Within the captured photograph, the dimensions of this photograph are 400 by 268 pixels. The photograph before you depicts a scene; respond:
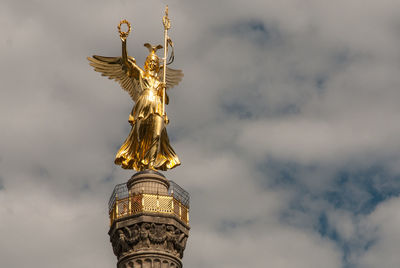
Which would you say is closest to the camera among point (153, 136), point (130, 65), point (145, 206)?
point (145, 206)

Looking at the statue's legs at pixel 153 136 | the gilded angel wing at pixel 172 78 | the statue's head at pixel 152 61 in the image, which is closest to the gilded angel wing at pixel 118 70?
the statue's head at pixel 152 61

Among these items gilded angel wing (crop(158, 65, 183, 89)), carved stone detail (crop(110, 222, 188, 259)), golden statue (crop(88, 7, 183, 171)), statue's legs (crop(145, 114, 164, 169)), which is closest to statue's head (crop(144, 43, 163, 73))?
golden statue (crop(88, 7, 183, 171))

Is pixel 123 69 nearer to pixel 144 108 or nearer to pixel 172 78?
pixel 144 108

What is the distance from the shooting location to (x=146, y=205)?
151 feet

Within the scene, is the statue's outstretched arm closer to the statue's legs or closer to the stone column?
the statue's legs

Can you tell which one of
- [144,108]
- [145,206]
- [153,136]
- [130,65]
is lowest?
[145,206]

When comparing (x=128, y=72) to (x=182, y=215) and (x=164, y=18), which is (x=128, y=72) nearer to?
(x=164, y=18)

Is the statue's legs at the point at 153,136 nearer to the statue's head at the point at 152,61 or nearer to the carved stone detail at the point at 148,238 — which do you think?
the statue's head at the point at 152,61

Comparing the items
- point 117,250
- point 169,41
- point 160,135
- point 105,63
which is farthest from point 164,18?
point 117,250

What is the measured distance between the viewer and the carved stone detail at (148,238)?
148 feet

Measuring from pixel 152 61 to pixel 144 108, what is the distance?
11.3ft

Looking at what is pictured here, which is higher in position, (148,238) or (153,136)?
(153,136)

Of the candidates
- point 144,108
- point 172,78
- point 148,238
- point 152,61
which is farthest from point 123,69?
point 148,238

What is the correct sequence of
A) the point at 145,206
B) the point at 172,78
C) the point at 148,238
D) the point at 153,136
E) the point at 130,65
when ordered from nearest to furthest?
the point at 148,238, the point at 145,206, the point at 153,136, the point at 130,65, the point at 172,78
